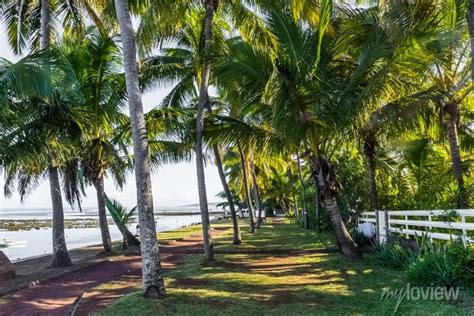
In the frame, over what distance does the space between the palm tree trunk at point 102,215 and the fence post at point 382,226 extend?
885 centimetres

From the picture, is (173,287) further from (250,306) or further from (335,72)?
(335,72)

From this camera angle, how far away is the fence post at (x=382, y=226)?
1123 cm

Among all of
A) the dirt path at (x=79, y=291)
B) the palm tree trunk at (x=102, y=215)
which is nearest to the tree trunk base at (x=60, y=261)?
the dirt path at (x=79, y=291)

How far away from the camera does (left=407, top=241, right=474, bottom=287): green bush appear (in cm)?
621

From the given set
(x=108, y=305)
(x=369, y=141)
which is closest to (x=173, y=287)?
(x=108, y=305)

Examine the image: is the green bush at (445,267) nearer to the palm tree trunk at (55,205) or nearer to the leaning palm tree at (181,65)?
the leaning palm tree at (181,65)

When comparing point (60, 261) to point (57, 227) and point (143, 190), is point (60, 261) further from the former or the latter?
point (143, 190)

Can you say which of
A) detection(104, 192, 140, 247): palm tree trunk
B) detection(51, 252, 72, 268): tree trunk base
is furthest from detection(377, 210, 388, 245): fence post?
detection(104, 192, 140, 247): palm tree trunk

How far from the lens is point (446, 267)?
627 cm

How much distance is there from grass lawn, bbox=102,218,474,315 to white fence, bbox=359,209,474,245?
97cm

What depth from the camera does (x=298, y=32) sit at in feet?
32.1

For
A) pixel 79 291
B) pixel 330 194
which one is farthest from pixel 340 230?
pixel 79 291

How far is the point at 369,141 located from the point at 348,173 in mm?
3745

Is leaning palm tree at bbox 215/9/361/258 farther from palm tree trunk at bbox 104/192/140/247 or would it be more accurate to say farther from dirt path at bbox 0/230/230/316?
palm tree trunk at bbox 104/192/140/247
